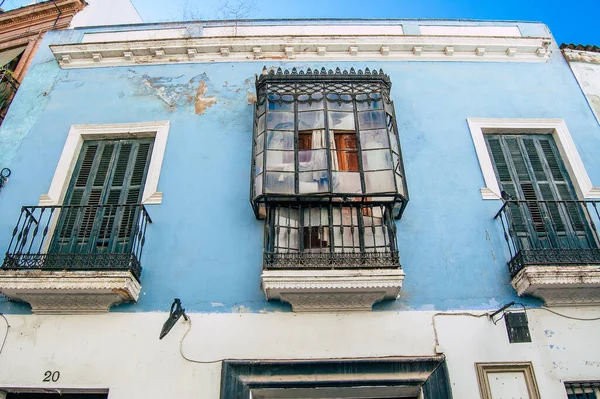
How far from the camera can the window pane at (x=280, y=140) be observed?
699cm

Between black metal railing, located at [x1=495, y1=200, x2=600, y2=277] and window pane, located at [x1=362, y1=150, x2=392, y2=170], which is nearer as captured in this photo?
black metal railing, located at [x1=495, y1=200, x2=600, y2=277]

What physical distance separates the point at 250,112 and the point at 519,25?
5.14m

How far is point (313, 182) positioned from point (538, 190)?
326 centimetres

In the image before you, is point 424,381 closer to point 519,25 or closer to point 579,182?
point 579,182

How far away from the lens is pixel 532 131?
792 cm

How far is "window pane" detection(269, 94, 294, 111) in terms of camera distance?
24.2 feet

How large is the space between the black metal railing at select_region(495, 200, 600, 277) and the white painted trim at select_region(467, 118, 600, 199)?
29 centimetres

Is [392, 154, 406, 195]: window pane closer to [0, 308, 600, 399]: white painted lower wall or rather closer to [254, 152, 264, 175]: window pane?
[0, 308, 600, 399]: white painted lower wall

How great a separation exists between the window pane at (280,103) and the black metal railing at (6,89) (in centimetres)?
440

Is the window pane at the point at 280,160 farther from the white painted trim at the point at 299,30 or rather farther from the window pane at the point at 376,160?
the white painted trim at the point at 299,30

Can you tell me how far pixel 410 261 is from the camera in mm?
6562

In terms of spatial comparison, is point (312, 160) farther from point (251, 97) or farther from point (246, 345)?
point (246, 345)

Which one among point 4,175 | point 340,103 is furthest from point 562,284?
point 4,175

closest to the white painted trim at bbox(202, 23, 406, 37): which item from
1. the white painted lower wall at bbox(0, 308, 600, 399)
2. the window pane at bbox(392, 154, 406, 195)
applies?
the window pane at bbox(392, 154, 406, 195)
